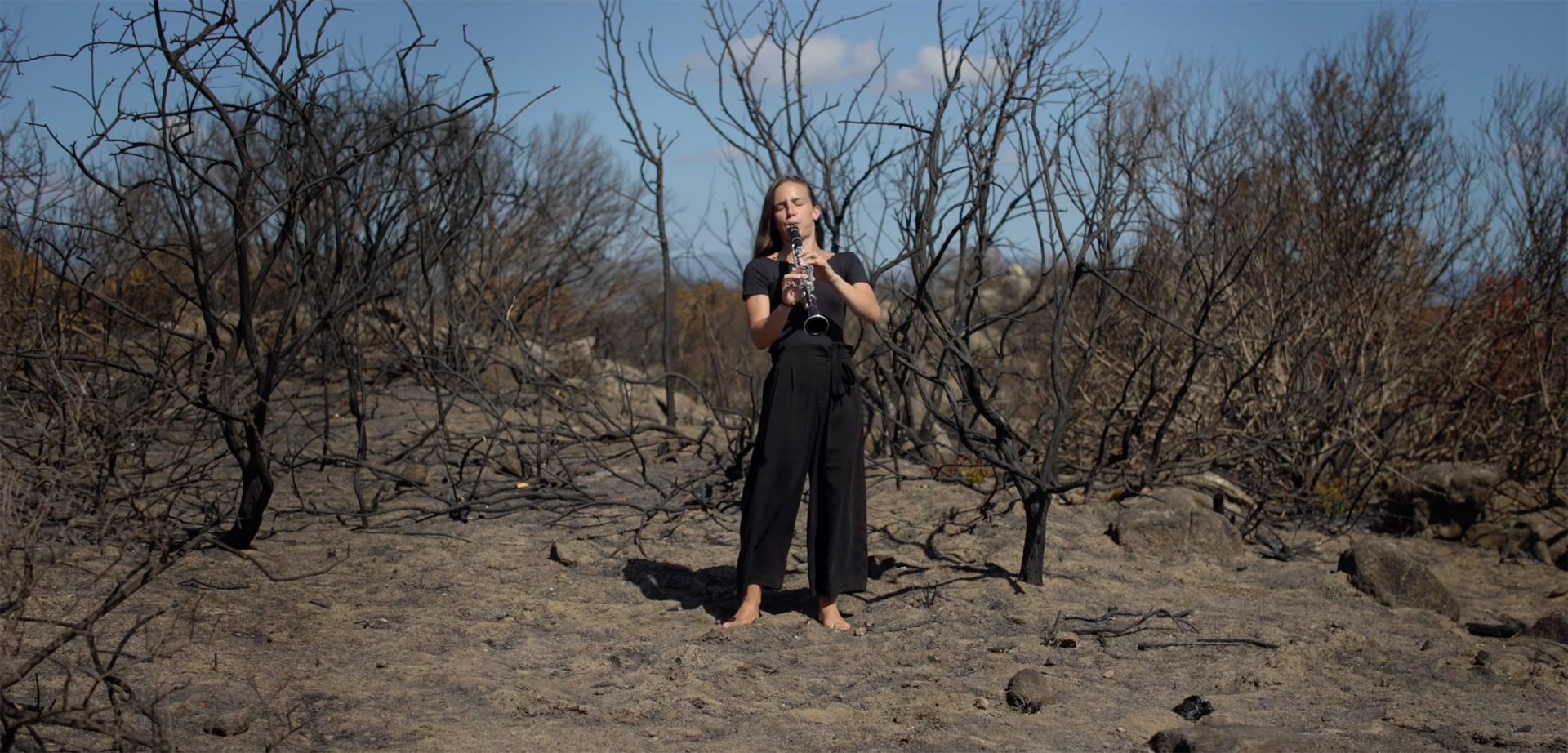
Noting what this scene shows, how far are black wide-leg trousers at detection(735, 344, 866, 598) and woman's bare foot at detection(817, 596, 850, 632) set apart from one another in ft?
0.20

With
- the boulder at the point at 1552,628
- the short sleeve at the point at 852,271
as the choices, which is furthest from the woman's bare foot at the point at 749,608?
the boulder at the point at 1552,628

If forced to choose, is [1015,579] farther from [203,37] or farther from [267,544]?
[203,37]

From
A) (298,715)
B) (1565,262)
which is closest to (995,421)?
(298,715)

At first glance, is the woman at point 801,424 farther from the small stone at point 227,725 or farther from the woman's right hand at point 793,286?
the small stone at point 227,725

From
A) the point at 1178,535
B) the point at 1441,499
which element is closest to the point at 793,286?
the point at 1178,535

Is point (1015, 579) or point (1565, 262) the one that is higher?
point (1565, 262)

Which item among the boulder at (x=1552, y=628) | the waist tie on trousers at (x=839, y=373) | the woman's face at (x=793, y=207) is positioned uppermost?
the woman's face at (x=793, y=207)

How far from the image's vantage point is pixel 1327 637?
198 inches

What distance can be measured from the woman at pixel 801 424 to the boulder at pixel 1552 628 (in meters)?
2.68

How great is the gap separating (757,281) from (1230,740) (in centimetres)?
204

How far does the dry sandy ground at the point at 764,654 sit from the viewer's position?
3.72 meters

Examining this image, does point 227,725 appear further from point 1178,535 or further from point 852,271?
point 1178,535

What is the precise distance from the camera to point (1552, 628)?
17.2 ft

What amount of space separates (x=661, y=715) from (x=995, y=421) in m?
2.16
